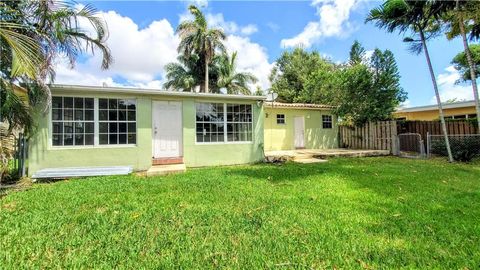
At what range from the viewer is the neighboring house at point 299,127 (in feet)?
48.6

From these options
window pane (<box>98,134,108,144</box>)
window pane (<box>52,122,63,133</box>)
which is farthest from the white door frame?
window pane (<box>52,122,63,133</box>)

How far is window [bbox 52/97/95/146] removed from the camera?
8164mm

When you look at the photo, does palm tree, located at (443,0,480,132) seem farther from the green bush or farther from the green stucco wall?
the green stucco wall

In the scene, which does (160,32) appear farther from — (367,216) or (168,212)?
(367,216)

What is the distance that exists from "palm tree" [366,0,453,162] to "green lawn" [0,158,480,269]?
7021 millimetres

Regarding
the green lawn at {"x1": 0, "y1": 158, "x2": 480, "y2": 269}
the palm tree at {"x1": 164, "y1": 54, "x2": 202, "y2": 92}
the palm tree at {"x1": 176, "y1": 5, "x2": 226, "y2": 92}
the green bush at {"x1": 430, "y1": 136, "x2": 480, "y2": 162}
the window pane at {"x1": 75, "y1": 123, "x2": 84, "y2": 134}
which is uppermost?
the palm tree at {"x1": 176, "y1": 5, "x2": 226, "y2": 92}

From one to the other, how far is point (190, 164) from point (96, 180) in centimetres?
337

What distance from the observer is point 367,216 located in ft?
13.1

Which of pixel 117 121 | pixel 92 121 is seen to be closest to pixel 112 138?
pixel 117 121

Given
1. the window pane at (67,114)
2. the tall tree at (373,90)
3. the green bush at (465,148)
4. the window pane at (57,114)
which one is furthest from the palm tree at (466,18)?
the window pane at (57,114)

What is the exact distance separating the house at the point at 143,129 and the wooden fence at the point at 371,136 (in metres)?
7.42

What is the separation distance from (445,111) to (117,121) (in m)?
20.0

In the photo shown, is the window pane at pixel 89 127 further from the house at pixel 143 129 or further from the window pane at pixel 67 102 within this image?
the window pane at pixel 67 102

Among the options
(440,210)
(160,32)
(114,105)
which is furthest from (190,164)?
(160,32)
